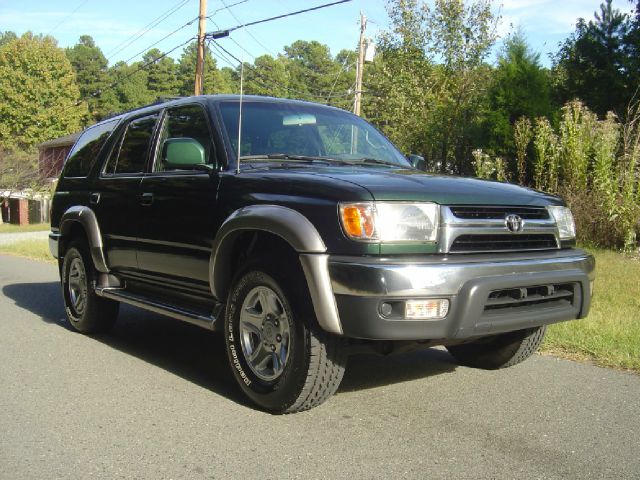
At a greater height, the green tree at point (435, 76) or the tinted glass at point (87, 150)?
the green tree at point (435, 76)

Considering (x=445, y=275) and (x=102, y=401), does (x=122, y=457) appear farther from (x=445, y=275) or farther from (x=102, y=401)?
(x=445, y=275)

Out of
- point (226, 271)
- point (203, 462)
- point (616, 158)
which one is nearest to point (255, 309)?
point (226, 271)

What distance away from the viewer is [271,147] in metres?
4.96

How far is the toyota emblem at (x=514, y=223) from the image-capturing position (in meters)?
3.99

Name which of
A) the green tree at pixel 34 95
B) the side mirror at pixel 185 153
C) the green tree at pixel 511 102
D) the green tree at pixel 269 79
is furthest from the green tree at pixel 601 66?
the green tree at pixel 34 95

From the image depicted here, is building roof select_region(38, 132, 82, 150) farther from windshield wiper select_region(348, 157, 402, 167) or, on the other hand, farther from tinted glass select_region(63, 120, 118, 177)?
windshield wiper select_region(348, 157, 402, 167)

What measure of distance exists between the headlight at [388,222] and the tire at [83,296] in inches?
132

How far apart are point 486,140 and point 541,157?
376 cm

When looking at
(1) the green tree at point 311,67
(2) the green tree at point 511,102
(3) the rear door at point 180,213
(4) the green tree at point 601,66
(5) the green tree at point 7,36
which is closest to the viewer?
(3) the rear door at point 180,213

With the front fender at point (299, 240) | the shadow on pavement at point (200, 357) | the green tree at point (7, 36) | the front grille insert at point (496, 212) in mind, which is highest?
the green tree at point (7, 36)

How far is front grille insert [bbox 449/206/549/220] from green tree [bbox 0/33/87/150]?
65760mm

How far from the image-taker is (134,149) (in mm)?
5957

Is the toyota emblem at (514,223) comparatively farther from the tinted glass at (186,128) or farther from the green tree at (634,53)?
the green tree at (634,53)

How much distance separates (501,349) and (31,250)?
47.1ft
